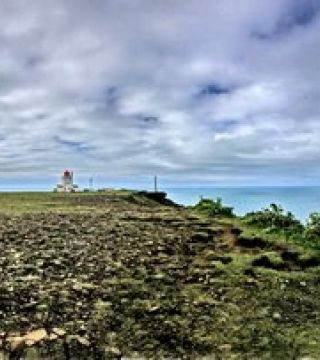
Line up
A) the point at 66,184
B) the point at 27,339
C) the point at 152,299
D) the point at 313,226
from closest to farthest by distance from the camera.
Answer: the point at 27,339 → the point at 152,299 → the point at 313,226 → the point at 66,184

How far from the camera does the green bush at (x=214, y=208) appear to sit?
30566 millimetres

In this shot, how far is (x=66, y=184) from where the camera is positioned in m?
63.3

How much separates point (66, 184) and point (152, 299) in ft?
177

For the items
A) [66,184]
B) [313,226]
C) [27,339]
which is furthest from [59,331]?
[66,184]

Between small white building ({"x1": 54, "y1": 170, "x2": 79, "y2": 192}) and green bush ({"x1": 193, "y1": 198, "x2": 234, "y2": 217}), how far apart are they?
1129 inches

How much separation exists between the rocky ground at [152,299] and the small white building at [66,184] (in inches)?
1827

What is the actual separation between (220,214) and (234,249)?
14.3 meters

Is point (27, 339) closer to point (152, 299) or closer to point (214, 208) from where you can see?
point (152, 299)

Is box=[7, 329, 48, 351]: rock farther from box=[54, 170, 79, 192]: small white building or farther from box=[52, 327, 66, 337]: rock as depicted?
box=[54, 170, 79, 192]: small white building

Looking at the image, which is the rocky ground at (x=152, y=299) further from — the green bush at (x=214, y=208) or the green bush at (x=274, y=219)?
the green bush at (x=214, y=208)

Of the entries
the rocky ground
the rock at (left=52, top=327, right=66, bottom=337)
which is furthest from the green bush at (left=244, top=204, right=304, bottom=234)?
the rock at (left=52, top=327, right=66, bottom=337)

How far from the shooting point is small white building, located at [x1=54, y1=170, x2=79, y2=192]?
62.9 meters

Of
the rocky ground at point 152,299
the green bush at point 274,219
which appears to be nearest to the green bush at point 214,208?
the green bush at point 274,219

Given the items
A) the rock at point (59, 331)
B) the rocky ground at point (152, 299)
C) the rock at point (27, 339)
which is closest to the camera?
the rock at point (27, 339)
